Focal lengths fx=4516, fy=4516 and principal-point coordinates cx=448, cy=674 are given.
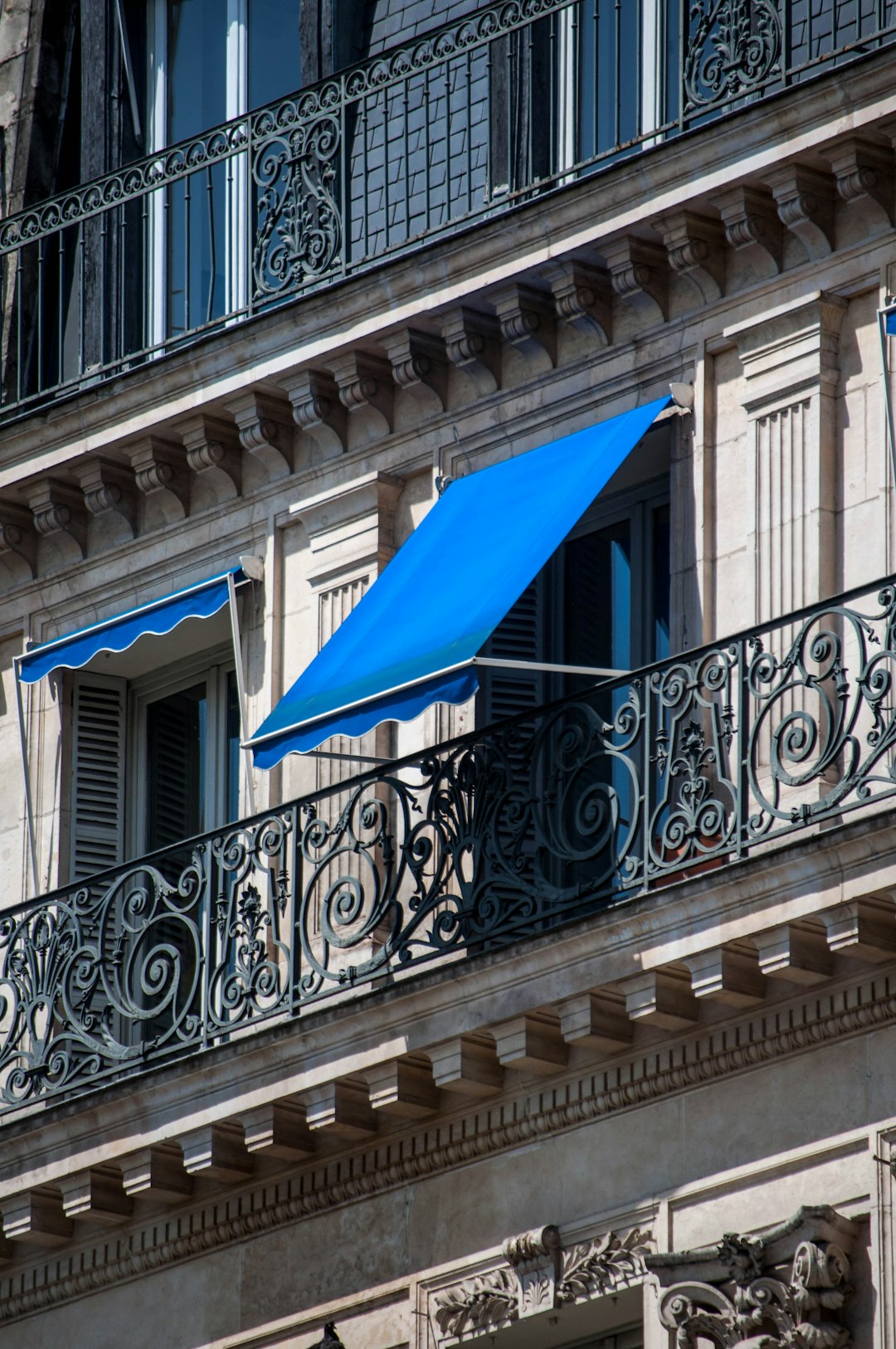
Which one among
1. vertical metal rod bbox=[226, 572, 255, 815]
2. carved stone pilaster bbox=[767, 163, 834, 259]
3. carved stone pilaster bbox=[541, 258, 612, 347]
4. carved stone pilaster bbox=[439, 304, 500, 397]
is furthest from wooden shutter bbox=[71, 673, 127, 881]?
carved stone pilaster bbox=[767, 163, 834, 259]

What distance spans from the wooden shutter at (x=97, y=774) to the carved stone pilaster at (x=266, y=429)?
4.59 ft

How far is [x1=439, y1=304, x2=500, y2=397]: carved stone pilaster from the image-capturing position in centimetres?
1827

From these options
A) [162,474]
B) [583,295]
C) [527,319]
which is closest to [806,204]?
[583,295]

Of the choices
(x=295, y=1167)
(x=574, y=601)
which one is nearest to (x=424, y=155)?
(x=574, y=601)

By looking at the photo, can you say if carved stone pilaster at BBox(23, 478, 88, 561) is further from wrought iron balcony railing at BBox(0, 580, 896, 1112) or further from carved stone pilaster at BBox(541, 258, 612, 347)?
carved stone pilaster at BBox(541, 258, 612, 347)

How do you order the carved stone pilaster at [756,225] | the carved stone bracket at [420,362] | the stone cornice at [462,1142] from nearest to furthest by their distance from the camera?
1. the stone cornice at [462,1142]
2. the carved stone pilaster at [756,225]
3. the carved stone bracket at [420,362]

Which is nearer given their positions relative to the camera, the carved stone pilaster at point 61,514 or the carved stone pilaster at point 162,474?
the carved stone pilaster at point 162,474

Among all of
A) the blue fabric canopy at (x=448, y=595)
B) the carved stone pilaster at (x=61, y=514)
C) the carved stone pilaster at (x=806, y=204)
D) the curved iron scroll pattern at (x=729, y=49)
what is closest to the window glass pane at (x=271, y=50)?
the carved stone pilaster at (x=61, y=514)

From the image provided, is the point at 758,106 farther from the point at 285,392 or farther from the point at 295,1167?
the point at 295,1167

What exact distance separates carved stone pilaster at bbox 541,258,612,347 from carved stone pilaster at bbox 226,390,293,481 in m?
1.49

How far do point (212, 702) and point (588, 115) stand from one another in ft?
9.99

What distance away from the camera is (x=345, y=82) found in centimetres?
1919

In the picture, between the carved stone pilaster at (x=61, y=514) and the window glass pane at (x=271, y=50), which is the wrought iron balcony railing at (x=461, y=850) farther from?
the window glass pane at (x=271, y=50)

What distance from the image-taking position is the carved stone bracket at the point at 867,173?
17031 millimetres
